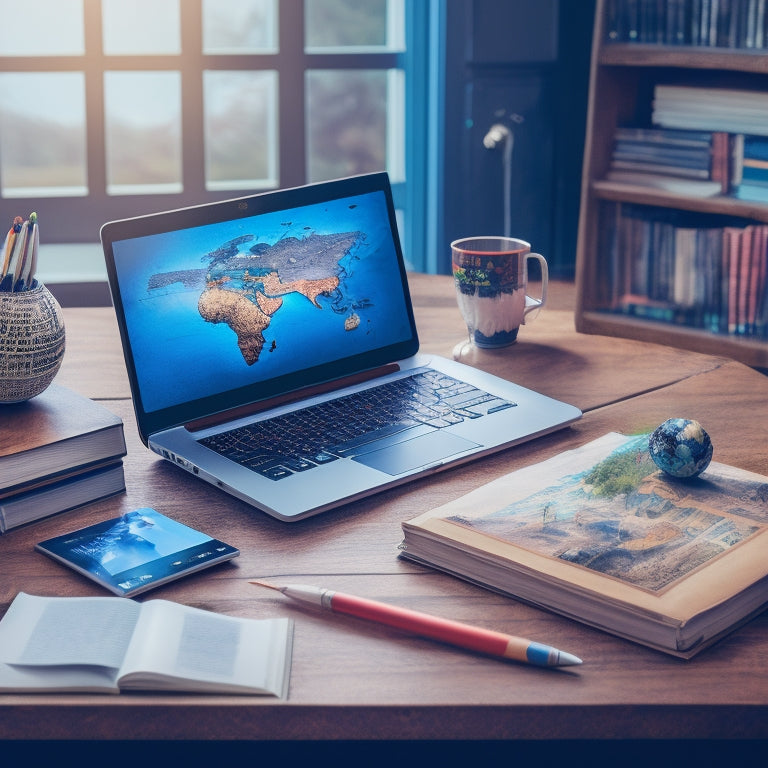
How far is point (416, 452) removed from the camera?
101 centimetres

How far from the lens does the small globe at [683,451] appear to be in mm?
898

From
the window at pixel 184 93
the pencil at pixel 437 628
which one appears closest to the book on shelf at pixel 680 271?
the window at pixel 184 93

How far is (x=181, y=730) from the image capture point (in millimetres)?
662

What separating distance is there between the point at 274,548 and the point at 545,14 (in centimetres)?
214

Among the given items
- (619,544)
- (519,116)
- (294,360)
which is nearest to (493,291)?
(294,360)

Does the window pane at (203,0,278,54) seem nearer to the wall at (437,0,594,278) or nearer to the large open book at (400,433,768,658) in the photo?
the wall at (437,0,594,278)

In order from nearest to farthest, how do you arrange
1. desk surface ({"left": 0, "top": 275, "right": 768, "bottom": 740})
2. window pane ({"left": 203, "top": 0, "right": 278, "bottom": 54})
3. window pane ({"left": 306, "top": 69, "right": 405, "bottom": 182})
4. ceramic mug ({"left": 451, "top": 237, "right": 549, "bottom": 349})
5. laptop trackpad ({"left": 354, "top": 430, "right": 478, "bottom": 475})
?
desk surface ({"left": 0, "top": 275, "right": 768, "bottom": 740})
laptop trackpad ({"left": 354, "top": 430, "right": 478, "bottom": 475})
ceramic mug ({"left": 451, "top": 237, "right": 549, "bottom": 349})
window pane ({"left": 203, "top": 0, "right": 278, "bottom": 54})
window pane ({"left": 306, "top": 69, "right": 405, "bottom": 182})

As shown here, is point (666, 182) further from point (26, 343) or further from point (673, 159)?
point (26, 343)

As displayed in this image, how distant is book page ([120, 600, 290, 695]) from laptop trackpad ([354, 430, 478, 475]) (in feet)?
0.87

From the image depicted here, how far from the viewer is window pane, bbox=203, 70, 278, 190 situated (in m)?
2.82

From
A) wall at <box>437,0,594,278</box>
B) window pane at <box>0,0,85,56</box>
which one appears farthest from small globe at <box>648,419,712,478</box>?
window pane at <box>0,0,85,56</box>

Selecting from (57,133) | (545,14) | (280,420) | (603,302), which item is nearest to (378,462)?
(280,420)

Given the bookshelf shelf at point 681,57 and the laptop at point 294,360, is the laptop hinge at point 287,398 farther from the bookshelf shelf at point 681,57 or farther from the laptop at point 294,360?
the bookshelf shelf at point 681,57

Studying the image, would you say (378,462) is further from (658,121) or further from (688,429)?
(658,121)
